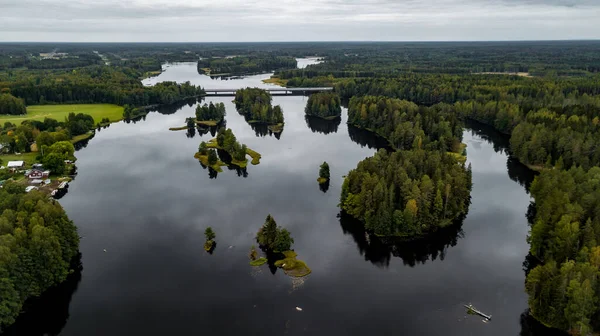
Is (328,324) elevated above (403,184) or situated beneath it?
situated beneath

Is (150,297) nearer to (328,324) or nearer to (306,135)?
(328,324)

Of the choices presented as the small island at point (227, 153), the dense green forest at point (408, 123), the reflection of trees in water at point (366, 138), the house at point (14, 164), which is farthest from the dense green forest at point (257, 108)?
the house at point (14, 164)

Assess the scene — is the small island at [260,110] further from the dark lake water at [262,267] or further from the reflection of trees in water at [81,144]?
the reflection of trees in water at [81,144]

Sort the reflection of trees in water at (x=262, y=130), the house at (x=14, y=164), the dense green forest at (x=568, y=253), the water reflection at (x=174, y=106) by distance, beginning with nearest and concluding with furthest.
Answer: the dense green forest at (x=568, y=253), the house at (x=14, y=164), the reflection of trees in water at (x=262, y=130), the water reflection at (x=174, y=106)

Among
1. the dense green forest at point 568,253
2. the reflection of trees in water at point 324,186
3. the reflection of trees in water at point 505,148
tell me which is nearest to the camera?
the dense green forest at point 568,253

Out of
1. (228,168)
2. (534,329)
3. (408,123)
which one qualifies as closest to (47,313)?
(534,329)

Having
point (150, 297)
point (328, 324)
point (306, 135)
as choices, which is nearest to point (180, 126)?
point (306, 135)

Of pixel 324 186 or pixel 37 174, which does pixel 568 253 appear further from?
pixel 37 174
